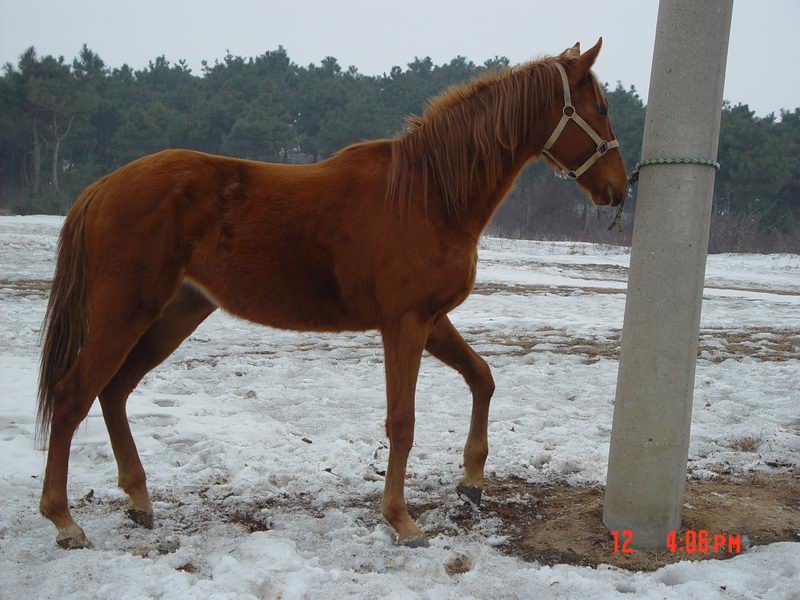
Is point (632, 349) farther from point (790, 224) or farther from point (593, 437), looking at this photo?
point (790, 224)

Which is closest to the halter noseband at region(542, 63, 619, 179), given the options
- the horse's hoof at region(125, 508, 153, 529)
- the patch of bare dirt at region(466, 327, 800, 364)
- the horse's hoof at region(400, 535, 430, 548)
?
the horse's hoof at region(400, 535, 430, 548)

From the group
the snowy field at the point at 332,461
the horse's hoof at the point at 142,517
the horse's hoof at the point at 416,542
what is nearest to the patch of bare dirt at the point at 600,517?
the snowy field at the point at 332,461

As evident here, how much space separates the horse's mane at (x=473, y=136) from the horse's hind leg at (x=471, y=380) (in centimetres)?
79

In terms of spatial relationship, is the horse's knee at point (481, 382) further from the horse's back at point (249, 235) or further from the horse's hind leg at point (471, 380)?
the horse's back at point (249, 235)

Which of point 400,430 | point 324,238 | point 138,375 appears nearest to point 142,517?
point 138,375

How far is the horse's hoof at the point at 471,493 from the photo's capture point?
366 centimetres

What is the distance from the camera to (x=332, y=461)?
168 inches

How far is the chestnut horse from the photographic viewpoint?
332 cm

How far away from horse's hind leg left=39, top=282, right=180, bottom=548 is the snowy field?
38 centimetres

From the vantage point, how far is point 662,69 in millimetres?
3111

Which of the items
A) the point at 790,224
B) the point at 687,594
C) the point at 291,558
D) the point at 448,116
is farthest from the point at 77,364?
the point at 790,224
